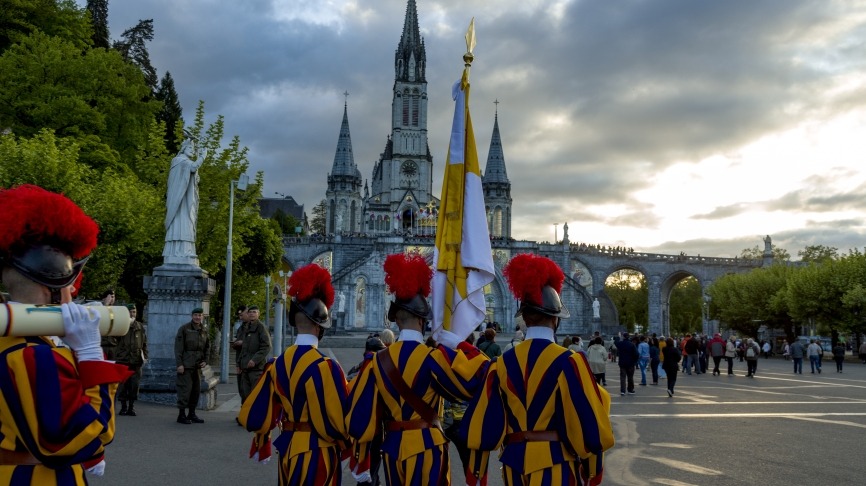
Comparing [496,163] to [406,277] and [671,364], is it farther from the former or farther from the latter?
[406,277]

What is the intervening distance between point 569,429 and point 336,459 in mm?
1688

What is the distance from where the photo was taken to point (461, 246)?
6230 mm

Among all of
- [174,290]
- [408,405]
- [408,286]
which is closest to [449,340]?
[408,286]

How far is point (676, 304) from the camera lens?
87000 millimetres

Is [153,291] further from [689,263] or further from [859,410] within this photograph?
[689,263]

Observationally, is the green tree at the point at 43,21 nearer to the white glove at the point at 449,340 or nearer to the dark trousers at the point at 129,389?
the dark trousers at the point at 129,389

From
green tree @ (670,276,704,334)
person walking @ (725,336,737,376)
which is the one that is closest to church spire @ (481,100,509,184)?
green tree @ (670,276,704,334)

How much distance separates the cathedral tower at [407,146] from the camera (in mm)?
91938

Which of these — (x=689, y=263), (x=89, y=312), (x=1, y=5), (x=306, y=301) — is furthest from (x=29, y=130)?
(x=689, y=263)

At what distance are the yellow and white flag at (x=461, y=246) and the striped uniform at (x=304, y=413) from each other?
1316 mm

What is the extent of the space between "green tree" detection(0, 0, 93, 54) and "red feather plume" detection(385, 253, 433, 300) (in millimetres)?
27658

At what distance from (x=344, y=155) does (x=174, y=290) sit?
76223 millimetres

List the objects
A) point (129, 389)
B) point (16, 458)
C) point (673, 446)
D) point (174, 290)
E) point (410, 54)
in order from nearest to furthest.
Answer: point (16, 458) < point (673, 446) < point (129, 389) < point (174, 290) < point (410, 54)

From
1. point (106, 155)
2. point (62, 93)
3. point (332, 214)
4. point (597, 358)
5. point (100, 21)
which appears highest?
point (100, 21)
